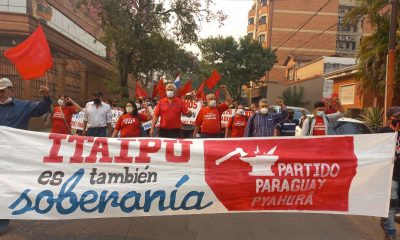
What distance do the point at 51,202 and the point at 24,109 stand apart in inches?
54.4

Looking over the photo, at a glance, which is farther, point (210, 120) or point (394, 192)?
point (210, 120)

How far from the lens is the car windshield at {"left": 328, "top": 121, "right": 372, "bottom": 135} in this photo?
28.6 feet

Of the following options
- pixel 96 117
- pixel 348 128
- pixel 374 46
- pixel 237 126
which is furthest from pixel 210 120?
pixel 374 46

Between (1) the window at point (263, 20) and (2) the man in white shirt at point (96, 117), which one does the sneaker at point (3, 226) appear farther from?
(1) the window at point (263, 20)

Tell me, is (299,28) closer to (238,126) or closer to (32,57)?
(238,126)

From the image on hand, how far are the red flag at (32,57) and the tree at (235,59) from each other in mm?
36997

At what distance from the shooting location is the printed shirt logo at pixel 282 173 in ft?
15.0

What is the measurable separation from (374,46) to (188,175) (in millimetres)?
14335

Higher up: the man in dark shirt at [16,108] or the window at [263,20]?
the window at [263,20]

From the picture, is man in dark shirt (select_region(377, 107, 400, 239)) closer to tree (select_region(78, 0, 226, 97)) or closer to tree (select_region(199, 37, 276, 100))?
tree (select_region(78, 0, 226, 97))

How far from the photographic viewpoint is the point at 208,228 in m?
5.09

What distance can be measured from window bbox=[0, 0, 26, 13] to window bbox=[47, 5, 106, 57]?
353cm

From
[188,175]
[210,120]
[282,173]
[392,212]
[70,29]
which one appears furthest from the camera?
[70,29]

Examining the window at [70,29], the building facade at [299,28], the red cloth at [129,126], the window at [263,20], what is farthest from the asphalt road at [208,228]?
the window at [263,20]
